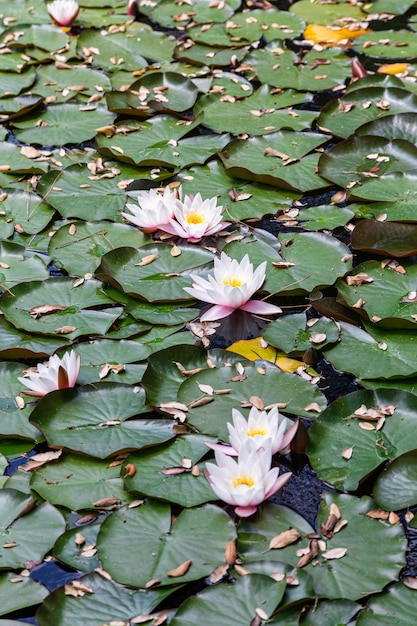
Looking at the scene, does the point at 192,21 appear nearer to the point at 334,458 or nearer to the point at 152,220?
the point at 152,220

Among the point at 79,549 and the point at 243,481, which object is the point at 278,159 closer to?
the point at 243,481

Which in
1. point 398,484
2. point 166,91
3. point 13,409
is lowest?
point 13,409

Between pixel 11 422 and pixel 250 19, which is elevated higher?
pixel 250 19

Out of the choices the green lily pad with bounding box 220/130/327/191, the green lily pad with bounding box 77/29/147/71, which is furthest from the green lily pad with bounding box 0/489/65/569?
the green lily pad with bounding box 77/29/147/71

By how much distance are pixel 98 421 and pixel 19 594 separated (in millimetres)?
604

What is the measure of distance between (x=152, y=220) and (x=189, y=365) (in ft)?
2.78

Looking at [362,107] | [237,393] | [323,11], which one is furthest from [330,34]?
[237,393]

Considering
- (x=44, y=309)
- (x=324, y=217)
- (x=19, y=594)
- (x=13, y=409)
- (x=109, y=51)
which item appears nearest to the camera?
(x=19, y=594)

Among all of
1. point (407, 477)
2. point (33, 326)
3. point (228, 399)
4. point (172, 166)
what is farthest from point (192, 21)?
point (407, 477)

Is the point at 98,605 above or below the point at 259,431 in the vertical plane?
below

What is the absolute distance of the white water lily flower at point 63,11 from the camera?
5.16 m

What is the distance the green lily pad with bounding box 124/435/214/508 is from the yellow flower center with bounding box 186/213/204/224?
3.69ft

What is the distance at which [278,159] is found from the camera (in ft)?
12.0

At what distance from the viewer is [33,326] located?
9.23 ft
